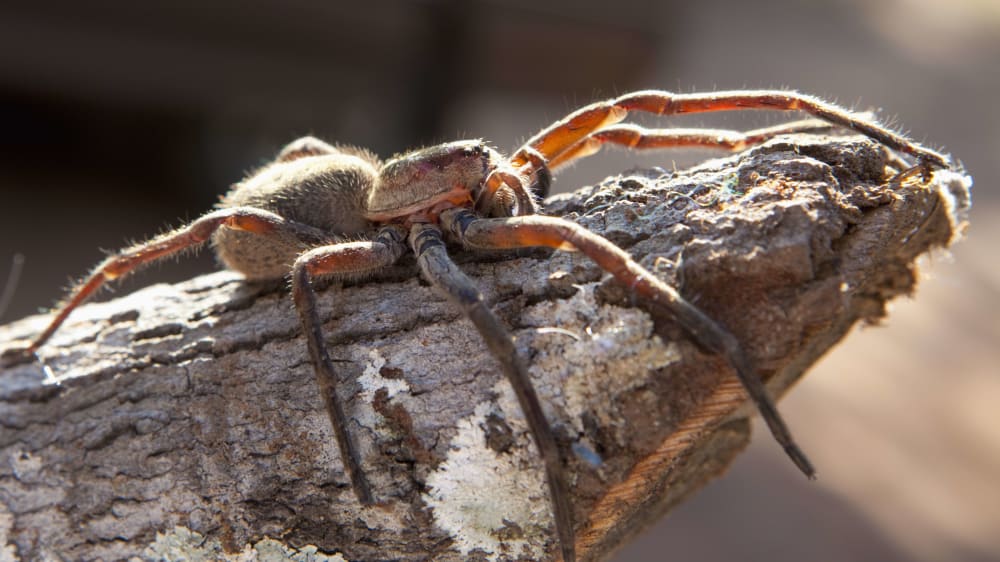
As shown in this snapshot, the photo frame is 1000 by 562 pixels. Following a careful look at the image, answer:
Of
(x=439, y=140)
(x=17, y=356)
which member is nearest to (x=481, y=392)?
(x=17, y=356)

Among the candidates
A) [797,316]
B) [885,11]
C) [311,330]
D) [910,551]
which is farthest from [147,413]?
[885,11]

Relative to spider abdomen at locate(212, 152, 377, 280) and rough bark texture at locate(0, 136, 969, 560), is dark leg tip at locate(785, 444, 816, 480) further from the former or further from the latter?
spider abdomen at locate(212, 152, 377, 280)

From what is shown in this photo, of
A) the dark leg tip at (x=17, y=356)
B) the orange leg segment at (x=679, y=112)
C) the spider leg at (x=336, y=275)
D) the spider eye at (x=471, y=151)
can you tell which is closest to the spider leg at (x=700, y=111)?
the orange leg segment at (x=679, y=112)

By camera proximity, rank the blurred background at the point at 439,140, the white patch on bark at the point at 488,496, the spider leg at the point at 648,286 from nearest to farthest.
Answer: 1. the spider leg at the point at 648,286
2. the white patch on bark at the point at 488,496
3. the blurred background at the point at 439,140

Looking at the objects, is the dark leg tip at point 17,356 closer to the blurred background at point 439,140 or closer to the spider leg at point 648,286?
the spider leg at point 648,286

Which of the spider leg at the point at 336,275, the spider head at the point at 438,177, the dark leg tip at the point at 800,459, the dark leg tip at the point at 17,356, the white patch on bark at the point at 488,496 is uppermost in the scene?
the dark leg tip at the point at 17,356

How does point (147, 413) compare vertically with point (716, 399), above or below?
above

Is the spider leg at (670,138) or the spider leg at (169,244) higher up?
the spider leg at (169,244)

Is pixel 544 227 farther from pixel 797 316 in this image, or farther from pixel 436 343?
pixel 797 316
